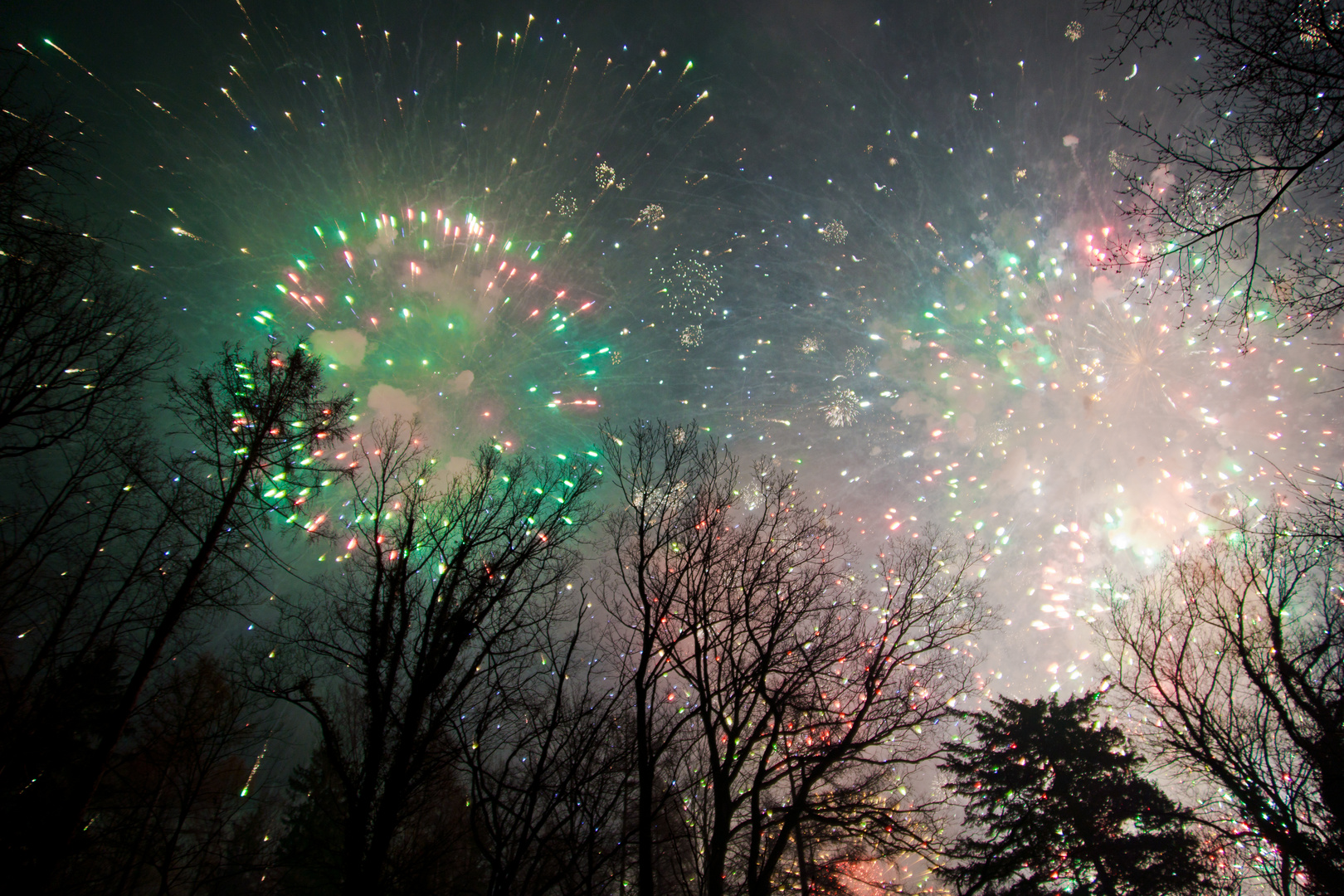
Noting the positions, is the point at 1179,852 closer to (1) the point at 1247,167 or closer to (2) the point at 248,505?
(1) the point at 1247,167

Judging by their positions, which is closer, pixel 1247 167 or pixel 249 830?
pixel 1247 167

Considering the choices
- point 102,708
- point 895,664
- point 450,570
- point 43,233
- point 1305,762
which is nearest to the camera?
point 43,233

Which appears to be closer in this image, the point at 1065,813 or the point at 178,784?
the point at 178,784

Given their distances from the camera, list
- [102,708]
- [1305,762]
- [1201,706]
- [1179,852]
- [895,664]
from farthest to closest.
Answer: [1179,852] → [102,708] → [1201,706] → [1305,762] → [895,664]

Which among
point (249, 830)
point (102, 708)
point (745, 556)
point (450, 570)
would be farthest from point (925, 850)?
point (249, 830)

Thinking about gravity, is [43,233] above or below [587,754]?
above

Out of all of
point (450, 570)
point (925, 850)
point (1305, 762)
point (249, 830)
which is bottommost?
point (249, 830)

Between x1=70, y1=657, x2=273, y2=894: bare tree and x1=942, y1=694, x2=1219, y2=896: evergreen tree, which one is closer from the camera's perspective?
x1=70, y1=657, x2=273, y2=894: bare tree
